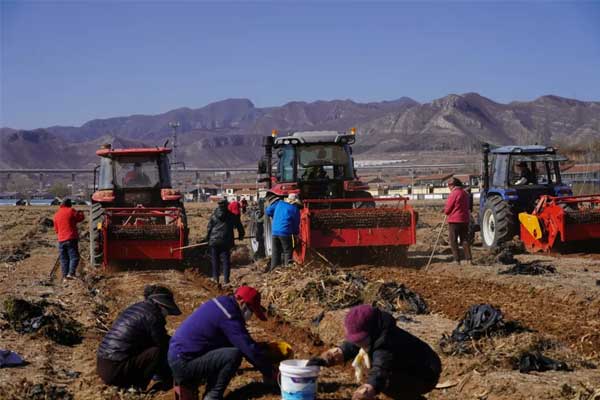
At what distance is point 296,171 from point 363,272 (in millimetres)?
3018

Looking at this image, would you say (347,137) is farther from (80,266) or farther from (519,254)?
(80,266)

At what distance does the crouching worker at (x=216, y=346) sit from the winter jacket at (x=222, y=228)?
741cm

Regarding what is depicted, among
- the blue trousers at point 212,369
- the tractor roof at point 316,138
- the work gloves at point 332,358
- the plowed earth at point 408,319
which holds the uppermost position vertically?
the tractor roof at point 316,138

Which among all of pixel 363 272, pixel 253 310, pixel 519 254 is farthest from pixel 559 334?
pixel 519 254

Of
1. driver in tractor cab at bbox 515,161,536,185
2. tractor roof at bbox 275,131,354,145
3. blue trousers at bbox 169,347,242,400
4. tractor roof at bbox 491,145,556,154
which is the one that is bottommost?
blue trousers at bbox 169,347,242,400

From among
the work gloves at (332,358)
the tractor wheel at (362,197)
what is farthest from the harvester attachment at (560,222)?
the work gloves at (332,358)

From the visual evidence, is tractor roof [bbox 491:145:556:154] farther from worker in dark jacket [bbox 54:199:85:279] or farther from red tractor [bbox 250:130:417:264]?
worker in dark jacket [bbox 54:199:85:279]

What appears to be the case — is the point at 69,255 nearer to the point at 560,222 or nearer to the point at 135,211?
the point at 135,211

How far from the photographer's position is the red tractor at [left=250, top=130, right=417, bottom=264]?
1501 centimetres

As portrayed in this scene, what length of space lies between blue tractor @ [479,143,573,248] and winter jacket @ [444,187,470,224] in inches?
83.9

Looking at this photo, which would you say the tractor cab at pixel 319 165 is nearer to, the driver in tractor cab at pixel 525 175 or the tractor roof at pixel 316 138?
the tractor roof at pixel 316 138

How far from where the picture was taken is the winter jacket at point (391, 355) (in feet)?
20.1

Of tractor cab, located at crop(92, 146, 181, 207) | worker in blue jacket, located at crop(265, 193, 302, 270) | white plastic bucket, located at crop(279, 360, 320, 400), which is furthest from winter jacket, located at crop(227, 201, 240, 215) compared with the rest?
white plastic bucket, located at crop(279, 360, 320, 400)

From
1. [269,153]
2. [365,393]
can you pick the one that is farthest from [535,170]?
[365,393]
